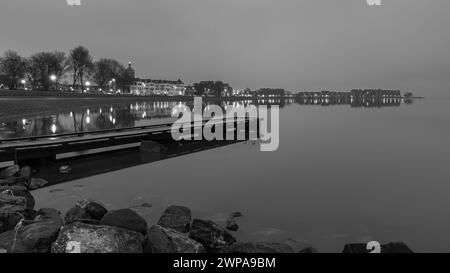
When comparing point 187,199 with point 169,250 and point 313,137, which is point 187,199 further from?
point 313,137

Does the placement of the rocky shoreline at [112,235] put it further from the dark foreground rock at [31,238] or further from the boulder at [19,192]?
the boulder at [19,192]

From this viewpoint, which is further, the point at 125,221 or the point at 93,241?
the point at 125,221

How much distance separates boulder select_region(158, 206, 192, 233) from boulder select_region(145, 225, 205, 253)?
167cm

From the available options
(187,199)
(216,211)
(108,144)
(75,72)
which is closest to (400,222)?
(216,211)

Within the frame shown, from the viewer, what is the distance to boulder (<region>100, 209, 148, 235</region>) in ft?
28.2

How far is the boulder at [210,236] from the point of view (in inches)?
349

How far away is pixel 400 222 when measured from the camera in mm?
11984

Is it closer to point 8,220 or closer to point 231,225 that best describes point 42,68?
point 8,220

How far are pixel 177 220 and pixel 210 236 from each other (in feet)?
4.34

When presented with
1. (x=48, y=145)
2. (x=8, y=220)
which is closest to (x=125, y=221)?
(x=8, y=220)

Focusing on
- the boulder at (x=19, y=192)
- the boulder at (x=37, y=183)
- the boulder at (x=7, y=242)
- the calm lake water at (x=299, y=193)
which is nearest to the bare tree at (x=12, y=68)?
the calm lake water at (x=299, y=193)

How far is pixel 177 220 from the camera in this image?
9.79 meters

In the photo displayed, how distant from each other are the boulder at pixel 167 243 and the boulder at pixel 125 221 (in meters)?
0.86
